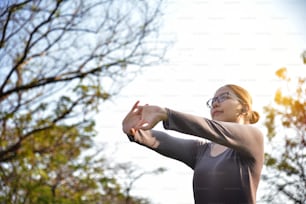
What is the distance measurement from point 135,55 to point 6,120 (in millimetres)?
1719

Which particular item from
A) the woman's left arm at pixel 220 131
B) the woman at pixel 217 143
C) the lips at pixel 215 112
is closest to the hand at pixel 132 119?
the woman at pixel 217 143

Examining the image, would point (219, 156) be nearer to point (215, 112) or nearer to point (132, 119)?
point (215, 112)

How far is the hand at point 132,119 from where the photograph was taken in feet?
3.75

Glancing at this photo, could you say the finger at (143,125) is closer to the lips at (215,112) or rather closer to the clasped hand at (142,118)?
the clasped hand at (142,118)

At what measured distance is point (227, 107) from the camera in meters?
1.31

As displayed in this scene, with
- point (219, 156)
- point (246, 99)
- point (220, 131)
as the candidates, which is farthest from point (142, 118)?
point (246, 99)

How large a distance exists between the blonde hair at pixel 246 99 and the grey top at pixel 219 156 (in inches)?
6.1

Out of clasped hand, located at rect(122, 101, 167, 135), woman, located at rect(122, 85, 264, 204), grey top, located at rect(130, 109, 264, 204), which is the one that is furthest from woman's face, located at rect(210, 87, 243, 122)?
clasped hand, located at rect(122, 101, 167, 135)

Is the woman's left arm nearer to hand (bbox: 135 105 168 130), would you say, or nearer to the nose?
hand (bbox: 135 105 168 130)

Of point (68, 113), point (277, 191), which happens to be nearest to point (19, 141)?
point (68, 113)

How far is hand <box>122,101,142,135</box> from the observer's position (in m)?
1.14

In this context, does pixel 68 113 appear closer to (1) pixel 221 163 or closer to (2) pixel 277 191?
(2) pixel 277 191

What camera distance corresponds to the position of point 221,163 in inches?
47.6

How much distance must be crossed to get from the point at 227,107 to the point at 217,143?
0.27 metres
